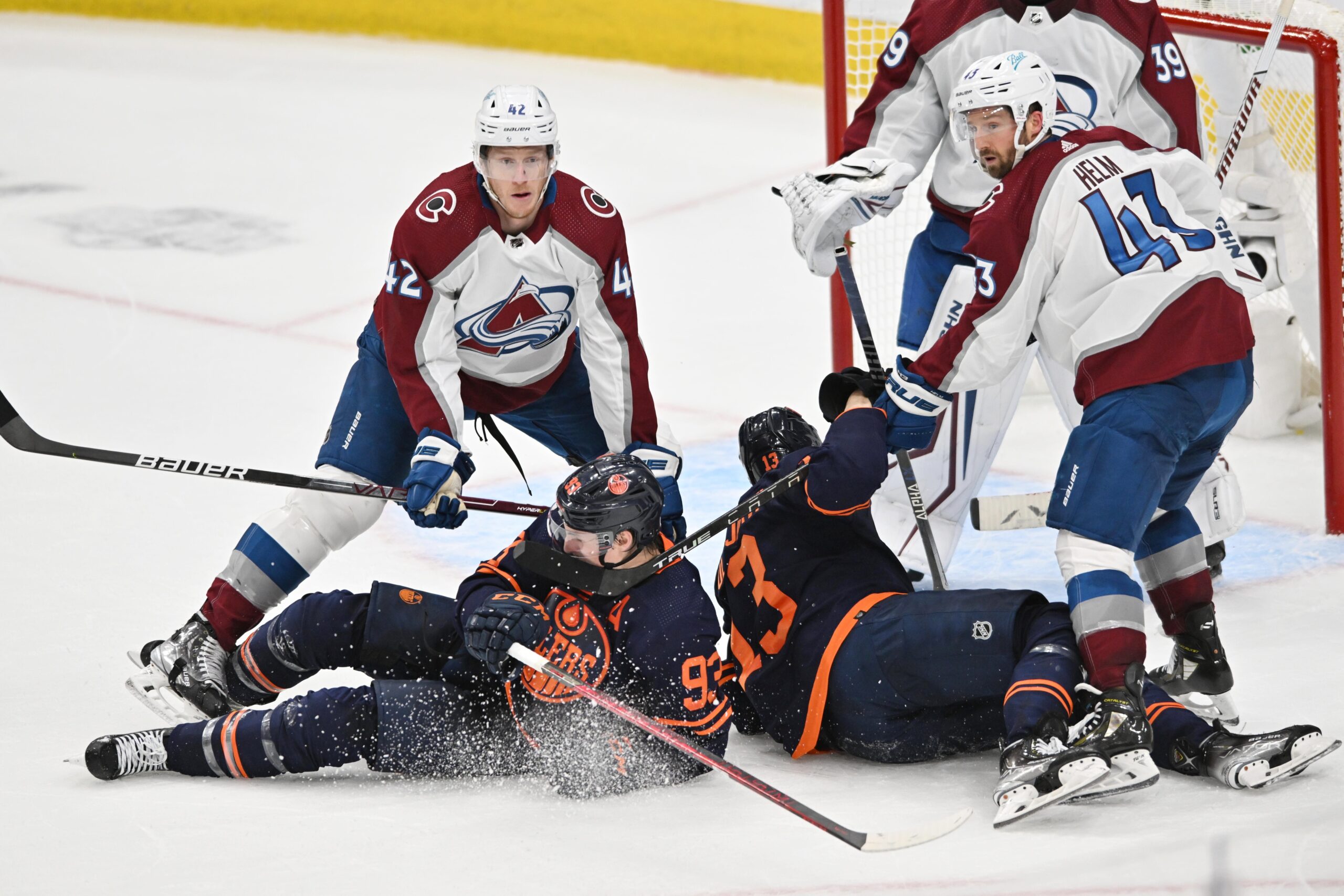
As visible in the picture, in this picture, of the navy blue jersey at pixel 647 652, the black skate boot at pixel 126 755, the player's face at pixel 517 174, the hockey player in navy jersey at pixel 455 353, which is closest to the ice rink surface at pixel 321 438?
the black skate boot at pixel 126 755

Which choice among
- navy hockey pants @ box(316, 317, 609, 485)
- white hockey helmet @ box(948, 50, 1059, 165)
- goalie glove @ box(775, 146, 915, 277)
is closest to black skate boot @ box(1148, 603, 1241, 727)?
white hockey helmet @ box(948, 50, 1059, 165)

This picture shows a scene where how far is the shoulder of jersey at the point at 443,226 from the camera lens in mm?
3254

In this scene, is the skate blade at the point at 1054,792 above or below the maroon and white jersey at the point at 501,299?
below

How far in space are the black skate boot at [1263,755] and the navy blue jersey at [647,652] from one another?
743 mm

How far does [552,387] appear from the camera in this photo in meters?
3.59

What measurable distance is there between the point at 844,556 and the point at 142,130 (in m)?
5.42

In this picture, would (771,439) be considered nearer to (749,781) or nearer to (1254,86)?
(749,781)

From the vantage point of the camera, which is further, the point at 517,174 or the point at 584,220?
the point at 584,220

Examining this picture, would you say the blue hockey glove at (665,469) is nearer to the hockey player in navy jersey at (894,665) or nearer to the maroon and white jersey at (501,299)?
the maroon and white jersey at (501,299)

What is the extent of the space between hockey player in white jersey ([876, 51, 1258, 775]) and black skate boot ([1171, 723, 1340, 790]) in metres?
0.15

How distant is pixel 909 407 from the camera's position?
312 cm

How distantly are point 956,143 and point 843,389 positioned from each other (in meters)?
0.77

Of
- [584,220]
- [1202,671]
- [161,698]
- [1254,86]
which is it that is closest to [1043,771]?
[1202,671]

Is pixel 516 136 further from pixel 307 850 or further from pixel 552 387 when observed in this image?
pixel 307 850
